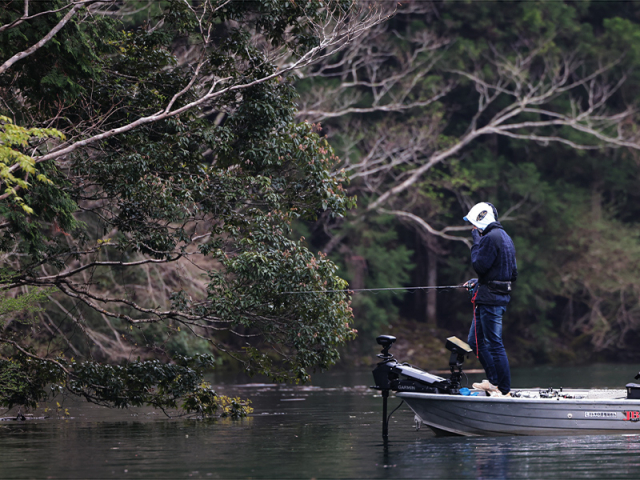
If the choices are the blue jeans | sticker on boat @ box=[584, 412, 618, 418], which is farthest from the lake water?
the blue jeans

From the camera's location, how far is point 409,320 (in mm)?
42719

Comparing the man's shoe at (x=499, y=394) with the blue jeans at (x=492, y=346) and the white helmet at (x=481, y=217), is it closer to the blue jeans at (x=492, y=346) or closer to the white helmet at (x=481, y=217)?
the blue jeans at (x=492, y=346)

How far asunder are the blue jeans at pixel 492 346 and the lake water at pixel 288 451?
735mm

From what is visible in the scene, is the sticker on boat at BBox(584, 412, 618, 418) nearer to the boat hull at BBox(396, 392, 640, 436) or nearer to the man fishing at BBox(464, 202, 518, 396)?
the boat hull at BBox(396, 392, 640, 436)

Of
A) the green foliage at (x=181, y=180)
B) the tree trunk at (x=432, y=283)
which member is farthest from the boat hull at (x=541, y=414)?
the tree trunk at (x=432, y=283)

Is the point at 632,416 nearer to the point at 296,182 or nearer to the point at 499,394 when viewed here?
the point at 499,394

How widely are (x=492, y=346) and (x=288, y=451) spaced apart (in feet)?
8.82

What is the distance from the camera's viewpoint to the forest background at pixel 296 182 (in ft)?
49.1

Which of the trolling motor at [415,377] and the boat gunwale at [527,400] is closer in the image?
the boat gunwale at [527,400]

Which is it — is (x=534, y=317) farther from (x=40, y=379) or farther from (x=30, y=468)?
Answer: (x=30, y=468)

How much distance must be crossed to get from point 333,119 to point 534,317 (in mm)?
12118

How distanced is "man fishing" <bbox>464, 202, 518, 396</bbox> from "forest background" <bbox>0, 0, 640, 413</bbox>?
11.1ft

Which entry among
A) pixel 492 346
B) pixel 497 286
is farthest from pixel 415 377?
pixel 497 286

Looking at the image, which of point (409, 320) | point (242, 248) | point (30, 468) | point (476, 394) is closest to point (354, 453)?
point (476, 394)
